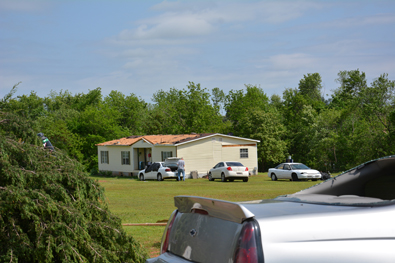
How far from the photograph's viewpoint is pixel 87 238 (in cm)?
553

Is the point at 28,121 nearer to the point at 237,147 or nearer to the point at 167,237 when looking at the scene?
the point at 167,237

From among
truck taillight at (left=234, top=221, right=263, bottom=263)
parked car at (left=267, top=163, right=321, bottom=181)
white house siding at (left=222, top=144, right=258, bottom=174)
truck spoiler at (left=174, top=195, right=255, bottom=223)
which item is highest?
white house siding at (left=222, top=144, right=258, bottom=174)

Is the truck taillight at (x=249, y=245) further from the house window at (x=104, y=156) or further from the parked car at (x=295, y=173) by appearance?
the house window at (x=104, y=156)

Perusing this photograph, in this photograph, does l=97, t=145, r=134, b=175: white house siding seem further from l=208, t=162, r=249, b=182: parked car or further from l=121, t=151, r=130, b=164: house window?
l=208, t=162, r=249, b=182: parked car

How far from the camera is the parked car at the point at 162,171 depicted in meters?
36.2

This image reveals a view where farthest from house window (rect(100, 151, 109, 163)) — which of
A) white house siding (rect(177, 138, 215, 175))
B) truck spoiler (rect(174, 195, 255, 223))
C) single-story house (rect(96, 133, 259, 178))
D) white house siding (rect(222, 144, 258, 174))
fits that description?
truck spoiler (rect(174, 195, 255, 223))

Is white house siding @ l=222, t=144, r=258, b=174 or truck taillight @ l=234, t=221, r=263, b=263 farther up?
white house siding @ l=222, t=144, r=258, b=174

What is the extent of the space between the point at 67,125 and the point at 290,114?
3505 centimetres

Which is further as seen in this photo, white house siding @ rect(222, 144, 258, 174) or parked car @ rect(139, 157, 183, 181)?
white house siding @ rect(222, 144, 258, 174)

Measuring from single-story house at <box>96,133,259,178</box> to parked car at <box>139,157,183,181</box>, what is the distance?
2.97 metres

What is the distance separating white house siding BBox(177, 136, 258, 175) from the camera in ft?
134

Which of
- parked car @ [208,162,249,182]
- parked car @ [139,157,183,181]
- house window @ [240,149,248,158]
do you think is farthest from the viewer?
house window @ [240,149,248,158]

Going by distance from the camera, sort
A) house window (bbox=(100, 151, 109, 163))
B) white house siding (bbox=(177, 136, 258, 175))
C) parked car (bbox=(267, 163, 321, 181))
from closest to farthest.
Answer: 1. parked car (bbox=(267, 163, 321, 181))
2. white house siding (bbox=(177, 136, 258, 175))
3. house window (bbox=(100, 151, 109, 163))

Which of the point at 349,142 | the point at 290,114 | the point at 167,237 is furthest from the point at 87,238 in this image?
the point at 290,114
